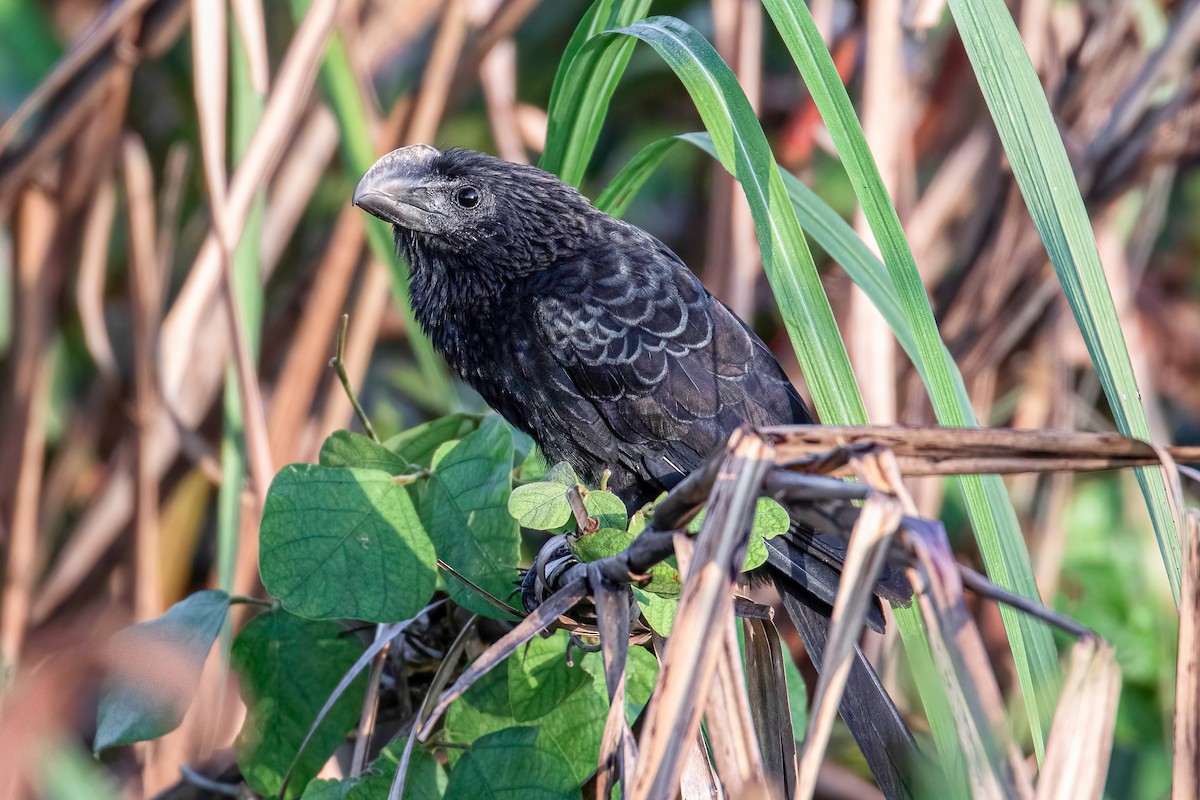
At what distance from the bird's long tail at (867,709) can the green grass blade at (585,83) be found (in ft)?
2.13

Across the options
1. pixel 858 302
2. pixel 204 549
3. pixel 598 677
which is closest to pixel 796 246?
pixel 598 677

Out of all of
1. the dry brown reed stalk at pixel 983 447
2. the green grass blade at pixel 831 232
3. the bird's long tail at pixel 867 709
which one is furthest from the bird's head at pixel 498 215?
the dry brown reed stalk at pixel 983 447

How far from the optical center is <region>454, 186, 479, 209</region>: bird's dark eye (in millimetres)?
1996

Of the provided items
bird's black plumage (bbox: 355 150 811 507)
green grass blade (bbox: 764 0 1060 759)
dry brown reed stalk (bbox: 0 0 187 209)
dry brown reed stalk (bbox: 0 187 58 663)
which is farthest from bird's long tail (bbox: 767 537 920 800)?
dry brown reed stalk (bbox: 0 187 58 663)

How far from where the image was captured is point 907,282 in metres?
1.15

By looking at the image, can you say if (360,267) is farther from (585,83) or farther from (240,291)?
(585,83)

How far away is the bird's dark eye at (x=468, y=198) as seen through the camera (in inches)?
78.6

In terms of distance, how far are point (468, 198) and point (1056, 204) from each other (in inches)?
47.1

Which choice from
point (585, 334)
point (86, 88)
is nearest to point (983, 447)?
point (585, 334)

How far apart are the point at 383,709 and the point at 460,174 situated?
99 cm

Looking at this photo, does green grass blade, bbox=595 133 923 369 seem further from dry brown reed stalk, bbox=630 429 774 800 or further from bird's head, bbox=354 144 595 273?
dry brown reed stalk, bbox=630 429 774 800

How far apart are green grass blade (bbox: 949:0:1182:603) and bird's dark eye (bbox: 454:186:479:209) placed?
108 centimetres

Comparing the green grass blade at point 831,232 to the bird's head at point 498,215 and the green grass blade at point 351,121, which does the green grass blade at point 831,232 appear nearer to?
the bird's head at point 498,215

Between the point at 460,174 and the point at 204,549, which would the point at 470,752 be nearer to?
the point at 460,174
